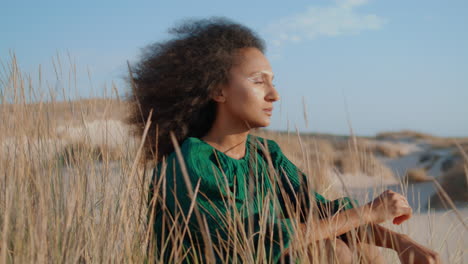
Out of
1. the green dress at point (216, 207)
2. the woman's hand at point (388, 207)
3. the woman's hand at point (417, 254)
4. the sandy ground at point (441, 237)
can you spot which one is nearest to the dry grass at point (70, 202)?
the green dress at point (216, 207)

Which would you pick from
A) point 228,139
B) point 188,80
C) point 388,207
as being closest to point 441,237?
point 388,207

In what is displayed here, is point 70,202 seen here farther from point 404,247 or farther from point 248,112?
point 404,247

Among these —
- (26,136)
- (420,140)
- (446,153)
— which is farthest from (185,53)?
(420,140)

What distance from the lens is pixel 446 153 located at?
10453 millimetres

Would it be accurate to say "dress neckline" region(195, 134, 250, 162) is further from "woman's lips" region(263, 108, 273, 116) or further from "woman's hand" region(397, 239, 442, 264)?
"woman's hand" region(397, 239, 442, 264)

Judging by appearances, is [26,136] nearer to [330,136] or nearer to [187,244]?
[187,244]

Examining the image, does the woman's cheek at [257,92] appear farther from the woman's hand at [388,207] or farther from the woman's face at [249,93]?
the woman's hand at [388,207]

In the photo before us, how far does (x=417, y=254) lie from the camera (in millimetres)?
1374

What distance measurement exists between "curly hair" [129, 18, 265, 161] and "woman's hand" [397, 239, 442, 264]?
0.81 meters

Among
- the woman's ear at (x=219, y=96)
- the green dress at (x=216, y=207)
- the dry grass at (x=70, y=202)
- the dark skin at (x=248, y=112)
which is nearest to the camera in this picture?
Result: the dry grass at (x=70, y=202)

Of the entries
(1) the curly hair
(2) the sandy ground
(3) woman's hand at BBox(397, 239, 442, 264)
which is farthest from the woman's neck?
(2) the sandy ground

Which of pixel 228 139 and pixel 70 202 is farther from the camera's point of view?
pixel 228 139

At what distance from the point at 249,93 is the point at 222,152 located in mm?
227

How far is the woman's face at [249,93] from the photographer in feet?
5.09
